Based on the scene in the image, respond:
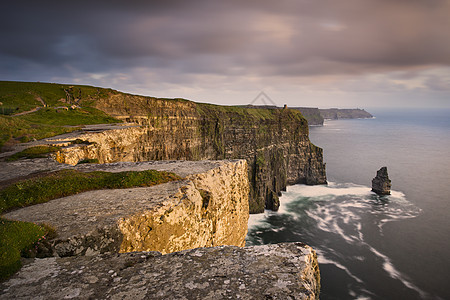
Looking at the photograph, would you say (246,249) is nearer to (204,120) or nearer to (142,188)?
(142,188)

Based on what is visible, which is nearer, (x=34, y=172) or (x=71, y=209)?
(x=71, y=209)

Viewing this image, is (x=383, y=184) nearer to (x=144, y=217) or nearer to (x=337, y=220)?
(x=337, y=220)

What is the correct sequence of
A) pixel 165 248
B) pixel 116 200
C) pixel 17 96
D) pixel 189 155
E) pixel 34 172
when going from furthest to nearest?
pixel 189 155, pixel 17 96, pixel 34 172, pixel 116 200, pixel 165 248

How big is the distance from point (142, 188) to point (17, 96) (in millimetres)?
56489

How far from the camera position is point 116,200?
327 inches

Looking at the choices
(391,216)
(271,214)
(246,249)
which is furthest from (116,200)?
(391,216)

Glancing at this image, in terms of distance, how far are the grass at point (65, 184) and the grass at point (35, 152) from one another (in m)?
6.63

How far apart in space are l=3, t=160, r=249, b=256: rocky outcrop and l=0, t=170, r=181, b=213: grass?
1.56 ft

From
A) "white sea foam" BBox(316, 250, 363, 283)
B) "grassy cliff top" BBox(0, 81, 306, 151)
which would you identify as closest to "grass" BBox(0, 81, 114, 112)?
"grassy cliff top" BBox(0, 81, 306, 151)

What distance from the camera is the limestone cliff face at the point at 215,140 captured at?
33062 mm

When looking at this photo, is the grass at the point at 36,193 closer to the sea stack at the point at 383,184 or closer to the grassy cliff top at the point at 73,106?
the grassy cliff top at the point at 73,106

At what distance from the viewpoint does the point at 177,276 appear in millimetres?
4633

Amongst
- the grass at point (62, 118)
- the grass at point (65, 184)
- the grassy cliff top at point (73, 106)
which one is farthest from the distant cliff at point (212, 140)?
the grass at point (65, 184)

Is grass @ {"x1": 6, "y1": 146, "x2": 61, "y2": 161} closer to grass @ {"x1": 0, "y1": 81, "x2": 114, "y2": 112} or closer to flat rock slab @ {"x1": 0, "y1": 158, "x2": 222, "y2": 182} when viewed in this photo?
flat rock slab @ {"x1": 0, "y1": 158, "x2": 222, "y2": 182}
